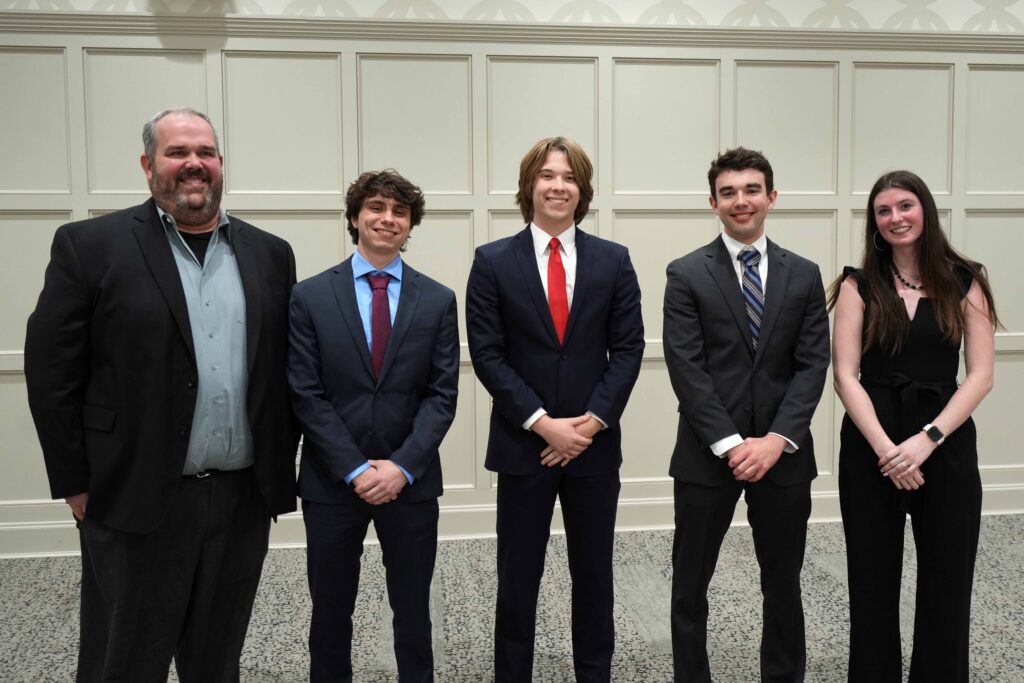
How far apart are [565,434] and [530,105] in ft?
7.73

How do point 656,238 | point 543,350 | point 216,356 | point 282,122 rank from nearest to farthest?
point 216,356
point 543,350
point 282,122
point 656,238

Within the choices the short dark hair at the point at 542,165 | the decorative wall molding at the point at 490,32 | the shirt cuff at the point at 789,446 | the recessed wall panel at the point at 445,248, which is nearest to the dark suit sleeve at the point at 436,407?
the short dark hair at the point at 542,165

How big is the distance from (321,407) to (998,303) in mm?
3895

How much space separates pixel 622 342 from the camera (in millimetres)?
2367

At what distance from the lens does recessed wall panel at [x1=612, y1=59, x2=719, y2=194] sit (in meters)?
4.16

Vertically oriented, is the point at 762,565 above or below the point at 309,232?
below

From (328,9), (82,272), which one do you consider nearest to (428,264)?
(328,9)

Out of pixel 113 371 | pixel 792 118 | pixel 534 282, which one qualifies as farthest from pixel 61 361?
pixel 792 118

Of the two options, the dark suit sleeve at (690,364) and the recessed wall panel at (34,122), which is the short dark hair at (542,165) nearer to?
the dark suit sleeve at (690,364)

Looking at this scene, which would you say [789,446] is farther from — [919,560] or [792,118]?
[792,118]

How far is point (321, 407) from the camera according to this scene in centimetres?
211

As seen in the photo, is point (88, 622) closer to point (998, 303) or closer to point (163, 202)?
point (163, 202)

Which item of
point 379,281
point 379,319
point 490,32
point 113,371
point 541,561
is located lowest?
point 541,561

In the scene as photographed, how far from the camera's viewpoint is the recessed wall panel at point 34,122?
12.6 feet
